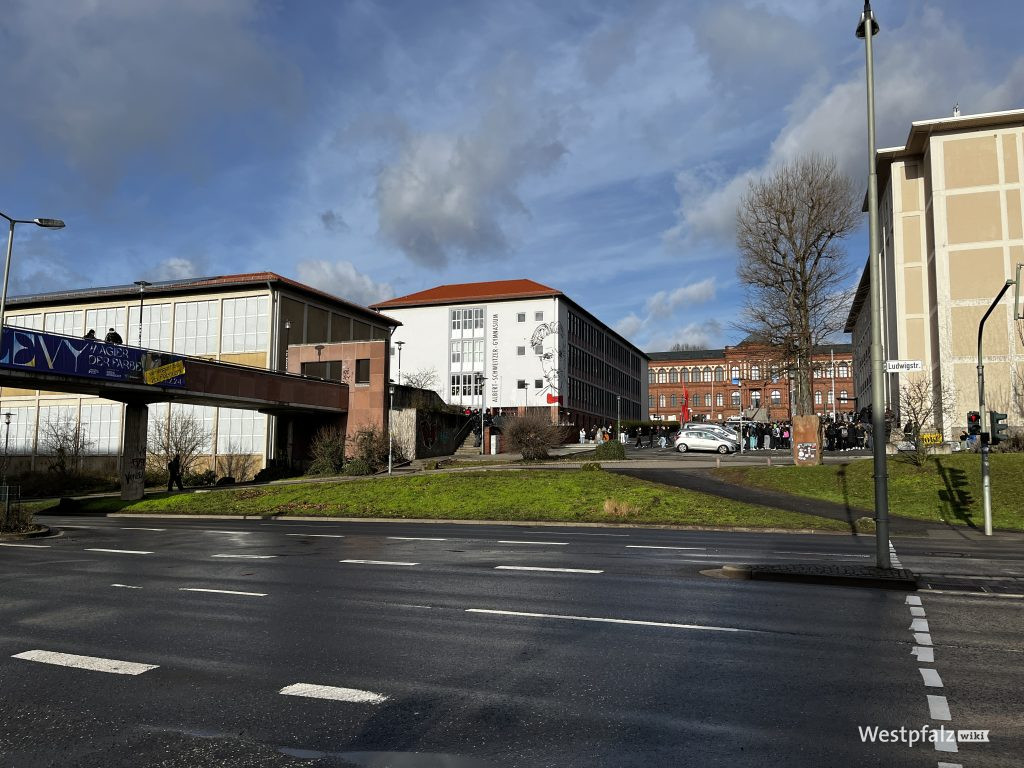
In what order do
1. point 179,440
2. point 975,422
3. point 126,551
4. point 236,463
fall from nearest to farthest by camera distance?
point 126,551
point 975,422
point 179,440
point 236,463

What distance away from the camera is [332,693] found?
573 cm

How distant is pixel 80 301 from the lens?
6406cm

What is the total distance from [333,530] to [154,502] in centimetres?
1464

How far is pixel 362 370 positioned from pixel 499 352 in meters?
37.4

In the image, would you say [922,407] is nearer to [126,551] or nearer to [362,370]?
[362,370]

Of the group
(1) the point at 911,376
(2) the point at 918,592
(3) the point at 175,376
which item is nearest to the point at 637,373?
(1) the point at 911,376

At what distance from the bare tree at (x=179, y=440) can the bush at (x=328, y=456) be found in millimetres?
8052

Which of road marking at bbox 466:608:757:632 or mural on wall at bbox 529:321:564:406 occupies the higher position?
mural on wall at bbox 529:321:564:406

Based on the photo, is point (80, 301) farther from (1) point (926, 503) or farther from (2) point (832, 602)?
(2) point (832, 602)

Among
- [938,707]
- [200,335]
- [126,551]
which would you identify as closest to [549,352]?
[200,335]

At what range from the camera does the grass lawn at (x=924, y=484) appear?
2511 cm

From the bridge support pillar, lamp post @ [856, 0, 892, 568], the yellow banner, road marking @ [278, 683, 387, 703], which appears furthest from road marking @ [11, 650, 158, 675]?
the bridge support pillar

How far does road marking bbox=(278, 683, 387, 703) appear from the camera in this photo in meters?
5.58

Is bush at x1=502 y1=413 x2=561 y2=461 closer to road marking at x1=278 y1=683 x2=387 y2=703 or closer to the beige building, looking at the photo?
the beige building
